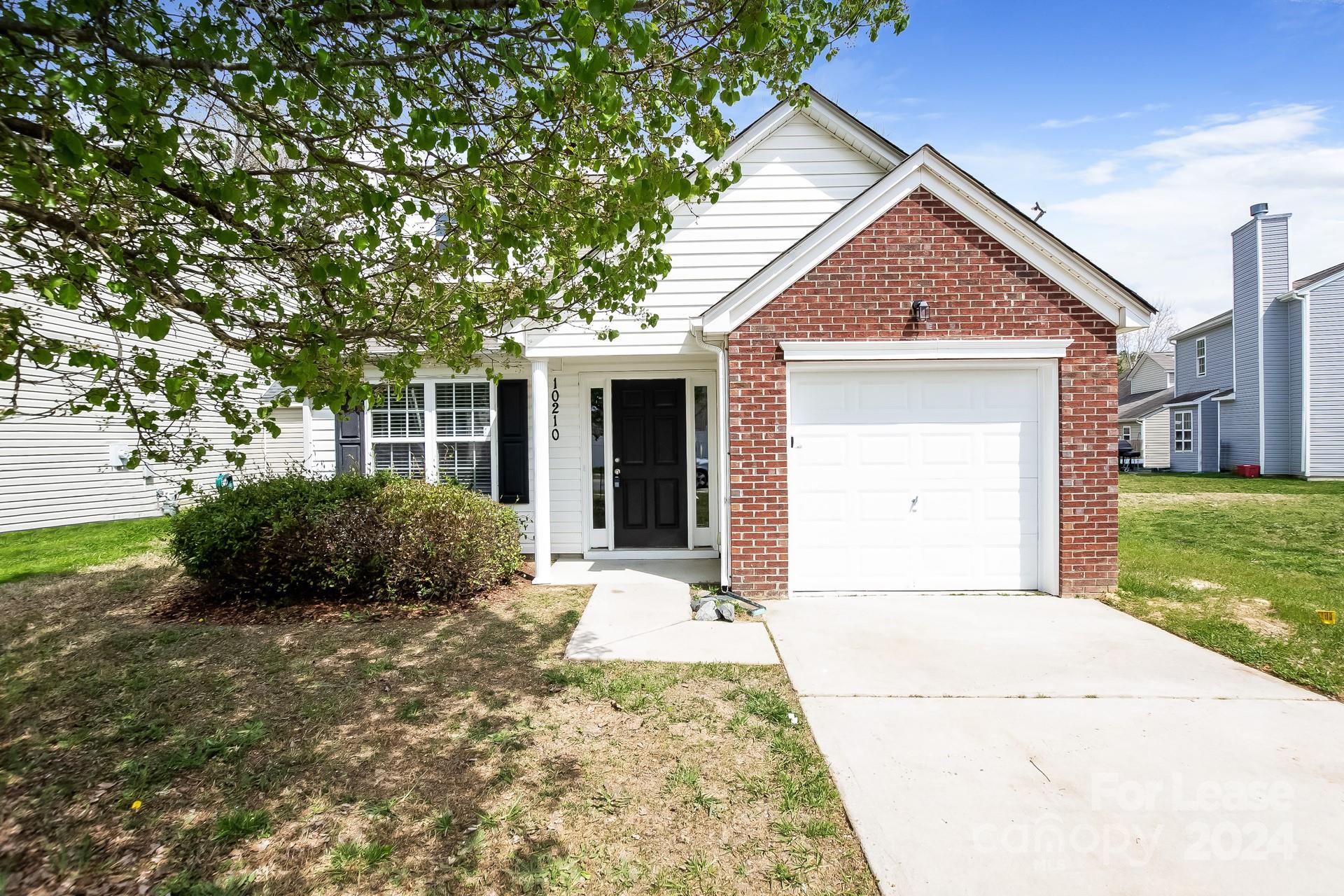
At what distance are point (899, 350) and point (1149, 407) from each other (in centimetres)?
3310

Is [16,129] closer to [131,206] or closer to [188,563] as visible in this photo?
[131,206]

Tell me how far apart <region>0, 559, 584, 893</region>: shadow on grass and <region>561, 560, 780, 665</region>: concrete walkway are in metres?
0.45

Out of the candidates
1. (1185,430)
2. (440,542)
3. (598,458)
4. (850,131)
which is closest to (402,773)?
(440,542)

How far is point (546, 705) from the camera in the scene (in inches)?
163

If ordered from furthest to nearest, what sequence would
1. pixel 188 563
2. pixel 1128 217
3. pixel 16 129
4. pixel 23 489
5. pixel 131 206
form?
1. pixel 1128 217
2. pixel 23 489
3. pixel 188 563
4. pixel 131 206
5. pixel 16 129

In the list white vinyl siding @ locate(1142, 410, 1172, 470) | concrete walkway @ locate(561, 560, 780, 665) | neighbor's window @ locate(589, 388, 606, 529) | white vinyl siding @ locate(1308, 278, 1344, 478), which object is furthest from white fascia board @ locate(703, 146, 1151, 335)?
white vinyl siding @ locate(1142, 410, 1172, 470)

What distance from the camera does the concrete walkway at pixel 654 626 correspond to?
16.7 ft

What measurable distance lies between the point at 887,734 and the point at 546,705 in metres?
2.19

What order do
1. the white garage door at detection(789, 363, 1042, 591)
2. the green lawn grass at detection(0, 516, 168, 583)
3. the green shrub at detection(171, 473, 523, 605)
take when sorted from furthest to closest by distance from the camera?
1. the green lawn grass at detection(0, 516, 168, 583)
2. the white garage door at detection(789, 363, 1042, 591)
3. the green shrub at detection(171, 473, 523, 605)

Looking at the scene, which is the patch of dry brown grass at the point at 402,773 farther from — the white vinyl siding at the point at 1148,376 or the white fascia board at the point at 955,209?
the white vinyl siding at the point at 1148,376

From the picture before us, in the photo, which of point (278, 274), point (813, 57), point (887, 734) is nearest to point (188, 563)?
point (278, 274)

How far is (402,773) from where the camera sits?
11.0ft

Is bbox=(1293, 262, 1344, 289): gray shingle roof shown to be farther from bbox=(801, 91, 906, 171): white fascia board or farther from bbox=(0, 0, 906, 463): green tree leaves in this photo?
bbox=(0, 0, 906, 463): green tree leaves

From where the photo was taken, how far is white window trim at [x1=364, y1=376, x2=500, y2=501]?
8.77 metres
